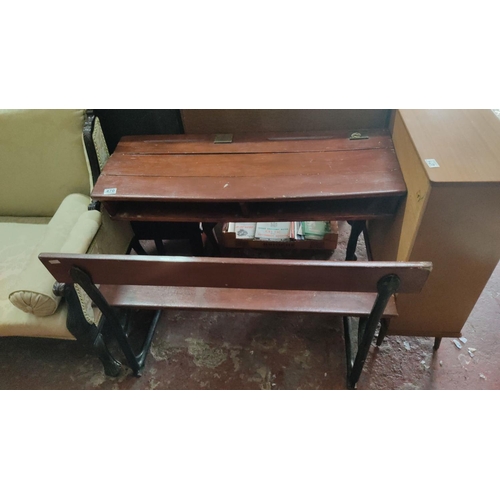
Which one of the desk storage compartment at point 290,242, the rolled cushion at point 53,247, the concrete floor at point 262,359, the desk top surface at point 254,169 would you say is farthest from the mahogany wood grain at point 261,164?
the concrete floor at point 262,359

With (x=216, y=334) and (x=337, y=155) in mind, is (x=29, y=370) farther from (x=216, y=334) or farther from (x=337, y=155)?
(x=337, y=155)

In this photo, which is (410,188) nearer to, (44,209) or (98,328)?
(98,328)

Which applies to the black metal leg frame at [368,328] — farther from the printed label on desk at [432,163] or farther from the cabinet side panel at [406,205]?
the printed label on desk at [432,163]

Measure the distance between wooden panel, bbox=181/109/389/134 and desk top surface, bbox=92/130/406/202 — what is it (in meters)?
0.05

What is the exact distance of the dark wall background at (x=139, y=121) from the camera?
1486 millimetres

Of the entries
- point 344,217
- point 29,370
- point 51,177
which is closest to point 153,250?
point 51,177

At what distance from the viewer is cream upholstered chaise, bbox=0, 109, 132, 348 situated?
1199 millimetres

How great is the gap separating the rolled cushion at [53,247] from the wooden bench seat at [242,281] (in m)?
0.09

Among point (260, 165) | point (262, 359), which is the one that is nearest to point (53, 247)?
point (260, 165)

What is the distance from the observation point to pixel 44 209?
163cm

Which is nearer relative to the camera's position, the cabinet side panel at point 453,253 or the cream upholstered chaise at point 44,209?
the cabinet side panel at point 453,253

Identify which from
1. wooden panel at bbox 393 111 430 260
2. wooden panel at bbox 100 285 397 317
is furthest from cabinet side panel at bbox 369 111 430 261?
wooden panel at bbox 100 285 397 317

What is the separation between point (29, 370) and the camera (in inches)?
61.4
